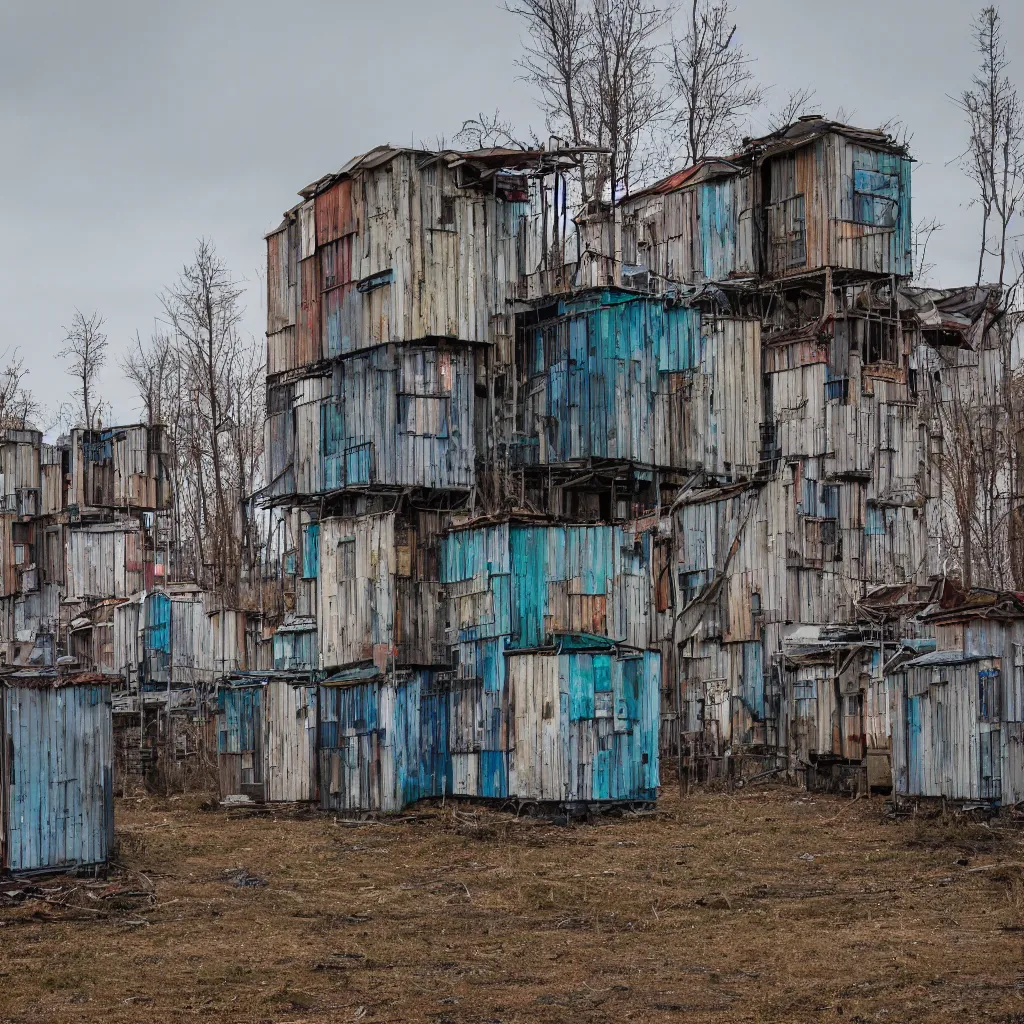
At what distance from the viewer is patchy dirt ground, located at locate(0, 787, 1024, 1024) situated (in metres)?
15.8

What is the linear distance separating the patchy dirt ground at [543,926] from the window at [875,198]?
56.4 ft

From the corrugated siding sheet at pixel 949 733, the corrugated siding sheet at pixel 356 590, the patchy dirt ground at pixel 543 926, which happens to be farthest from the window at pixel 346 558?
the corrugated siding sheet at pixel 949 733

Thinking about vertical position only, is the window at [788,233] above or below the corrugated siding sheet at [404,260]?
above

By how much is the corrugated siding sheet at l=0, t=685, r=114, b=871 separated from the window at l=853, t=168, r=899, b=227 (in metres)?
25.0

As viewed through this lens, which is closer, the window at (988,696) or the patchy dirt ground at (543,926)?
the patchy dirt ground at (543,926)

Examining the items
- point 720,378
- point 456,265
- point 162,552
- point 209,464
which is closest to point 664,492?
point 720,378

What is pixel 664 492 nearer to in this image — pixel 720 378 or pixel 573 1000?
pixel 720 378

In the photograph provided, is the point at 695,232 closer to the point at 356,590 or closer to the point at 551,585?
the point at 551,585

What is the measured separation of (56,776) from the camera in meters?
23.2

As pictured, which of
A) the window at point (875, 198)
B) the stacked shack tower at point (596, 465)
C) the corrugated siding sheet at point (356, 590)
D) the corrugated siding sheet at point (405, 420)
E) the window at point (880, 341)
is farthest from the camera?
the window at point (875, 198)

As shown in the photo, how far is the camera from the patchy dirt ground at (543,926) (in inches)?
622

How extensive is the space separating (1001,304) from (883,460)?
8785 mm

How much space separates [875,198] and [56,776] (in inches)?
1056

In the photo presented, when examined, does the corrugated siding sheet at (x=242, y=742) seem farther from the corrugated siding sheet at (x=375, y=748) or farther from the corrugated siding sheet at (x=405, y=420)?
the corrugated siding sheet at (x=405, y=420)
